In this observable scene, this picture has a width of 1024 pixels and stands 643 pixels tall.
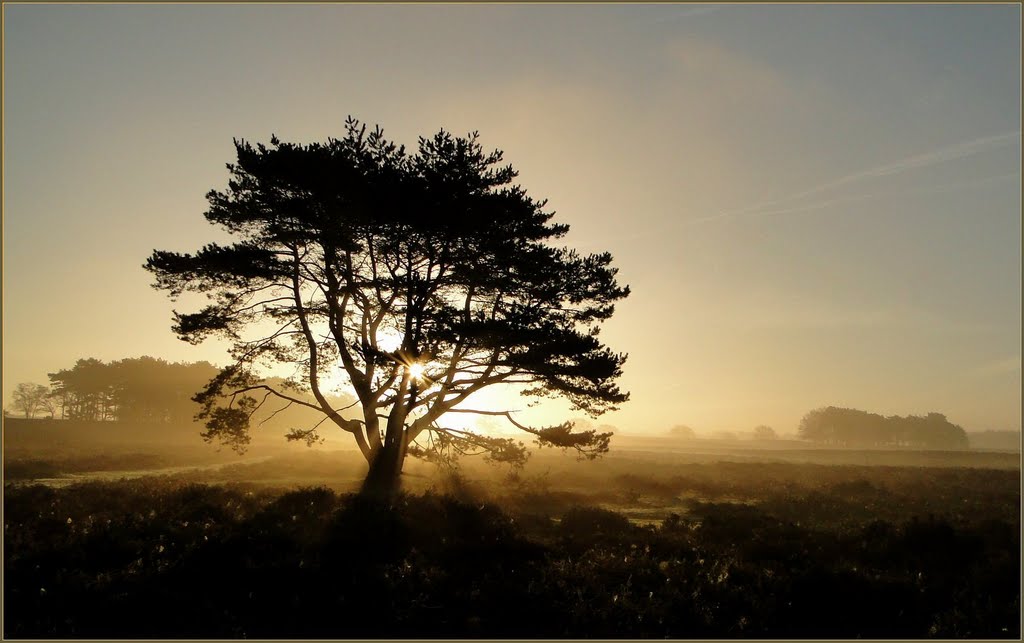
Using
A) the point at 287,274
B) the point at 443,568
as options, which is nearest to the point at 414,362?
the point at 287,274

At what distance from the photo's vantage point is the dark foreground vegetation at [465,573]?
7938 millimetres

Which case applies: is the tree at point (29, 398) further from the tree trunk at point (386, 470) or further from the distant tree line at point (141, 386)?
the tree trunk at point (386, 470)

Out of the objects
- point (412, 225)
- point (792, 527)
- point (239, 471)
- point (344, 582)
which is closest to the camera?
point (344, 582)

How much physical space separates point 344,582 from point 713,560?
776cm

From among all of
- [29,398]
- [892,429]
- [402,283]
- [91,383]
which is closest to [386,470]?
[402,283]

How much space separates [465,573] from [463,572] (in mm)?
44

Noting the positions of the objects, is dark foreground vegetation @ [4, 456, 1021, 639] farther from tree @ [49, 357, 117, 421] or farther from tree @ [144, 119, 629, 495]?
tree @ [49, 357, 117, 421]

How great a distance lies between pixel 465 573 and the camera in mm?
10102

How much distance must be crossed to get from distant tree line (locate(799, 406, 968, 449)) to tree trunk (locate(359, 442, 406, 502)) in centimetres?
17498

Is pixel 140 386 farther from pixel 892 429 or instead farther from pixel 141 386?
pixel 892 429

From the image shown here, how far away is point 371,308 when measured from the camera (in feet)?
68.6

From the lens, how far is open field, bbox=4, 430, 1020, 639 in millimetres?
7949

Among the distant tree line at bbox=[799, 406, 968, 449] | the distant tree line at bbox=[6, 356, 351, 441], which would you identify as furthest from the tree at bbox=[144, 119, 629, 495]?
the distant tree line at bbox=[799, 406, 968, 449]

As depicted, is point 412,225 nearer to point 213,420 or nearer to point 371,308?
point 371,308
